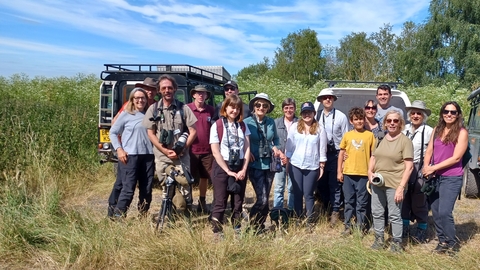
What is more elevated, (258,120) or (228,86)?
(228,86)

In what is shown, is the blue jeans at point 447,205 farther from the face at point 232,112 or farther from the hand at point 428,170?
the face at point 232,112

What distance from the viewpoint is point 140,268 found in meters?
3.26

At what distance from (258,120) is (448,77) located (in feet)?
88.5

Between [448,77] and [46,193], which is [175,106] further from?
[448,77]

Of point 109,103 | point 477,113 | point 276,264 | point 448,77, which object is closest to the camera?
point 276,264

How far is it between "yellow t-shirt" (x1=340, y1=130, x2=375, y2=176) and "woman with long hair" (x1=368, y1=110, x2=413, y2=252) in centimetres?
25

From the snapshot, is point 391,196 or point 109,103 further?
point 109,103

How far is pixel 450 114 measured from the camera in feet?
12.9

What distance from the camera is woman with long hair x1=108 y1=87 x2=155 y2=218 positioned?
175 inches

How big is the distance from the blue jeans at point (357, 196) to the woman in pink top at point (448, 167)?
67 cm

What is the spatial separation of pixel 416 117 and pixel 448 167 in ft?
2.40

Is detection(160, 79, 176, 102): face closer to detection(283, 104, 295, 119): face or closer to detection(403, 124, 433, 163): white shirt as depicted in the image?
detection(283, 104, 295, 119): face

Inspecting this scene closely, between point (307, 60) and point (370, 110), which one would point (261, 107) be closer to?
point (370, 110)

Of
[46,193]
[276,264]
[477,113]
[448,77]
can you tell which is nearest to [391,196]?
[276,264]
